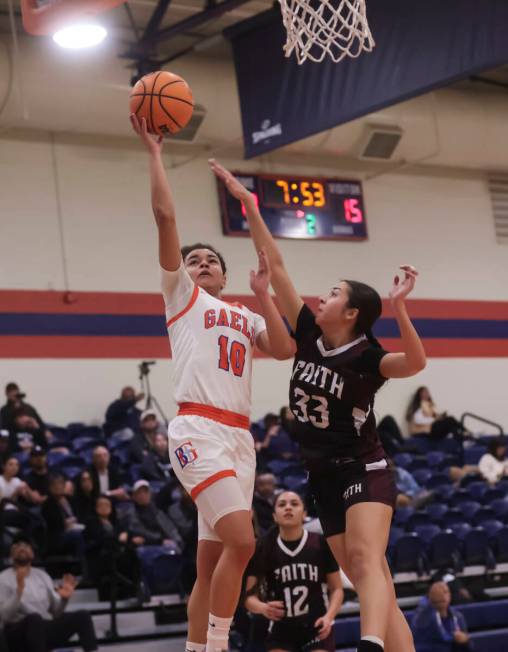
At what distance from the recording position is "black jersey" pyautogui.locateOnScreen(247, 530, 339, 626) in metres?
9.16

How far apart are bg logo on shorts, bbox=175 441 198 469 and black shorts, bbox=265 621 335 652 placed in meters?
3.64

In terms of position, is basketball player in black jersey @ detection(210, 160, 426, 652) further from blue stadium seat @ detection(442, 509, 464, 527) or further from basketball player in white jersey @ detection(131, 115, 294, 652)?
blue stadium seat @ detection(442, 509, 464, 527)

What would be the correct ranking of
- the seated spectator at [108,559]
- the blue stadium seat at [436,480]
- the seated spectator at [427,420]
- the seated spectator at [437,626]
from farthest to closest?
the seated spectator at [427,420]
the blue stadium seat at [436,480]
the seated spectator at [437,626]
the seated spectator at [108,559]

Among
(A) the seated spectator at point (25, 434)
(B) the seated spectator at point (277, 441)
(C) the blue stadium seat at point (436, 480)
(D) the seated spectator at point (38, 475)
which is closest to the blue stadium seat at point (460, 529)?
(C) the blue stadium seat at point (436, 480)

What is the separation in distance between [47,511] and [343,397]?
7.63 m

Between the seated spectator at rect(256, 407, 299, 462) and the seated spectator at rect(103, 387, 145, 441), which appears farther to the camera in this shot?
the seated spectator at rect(256, 407, 299, 462)

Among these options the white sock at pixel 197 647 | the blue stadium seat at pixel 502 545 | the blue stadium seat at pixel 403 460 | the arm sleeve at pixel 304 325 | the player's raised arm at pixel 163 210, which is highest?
the player's raised arm at pixel 163 210

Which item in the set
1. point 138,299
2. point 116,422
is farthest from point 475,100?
point 116,422

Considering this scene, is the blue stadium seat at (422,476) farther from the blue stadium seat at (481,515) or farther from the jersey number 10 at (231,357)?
the jersey number 10 at (231,357)

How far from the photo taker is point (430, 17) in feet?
40.9

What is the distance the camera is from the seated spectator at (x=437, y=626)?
41.3ft

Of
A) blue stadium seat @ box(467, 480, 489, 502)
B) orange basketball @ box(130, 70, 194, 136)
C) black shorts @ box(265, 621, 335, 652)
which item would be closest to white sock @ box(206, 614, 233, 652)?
orange basketball @ box(130, 70, 194, 136)

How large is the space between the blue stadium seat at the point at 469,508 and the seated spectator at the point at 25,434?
19.1 feet

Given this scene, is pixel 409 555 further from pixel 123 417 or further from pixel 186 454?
pixel 186 454
